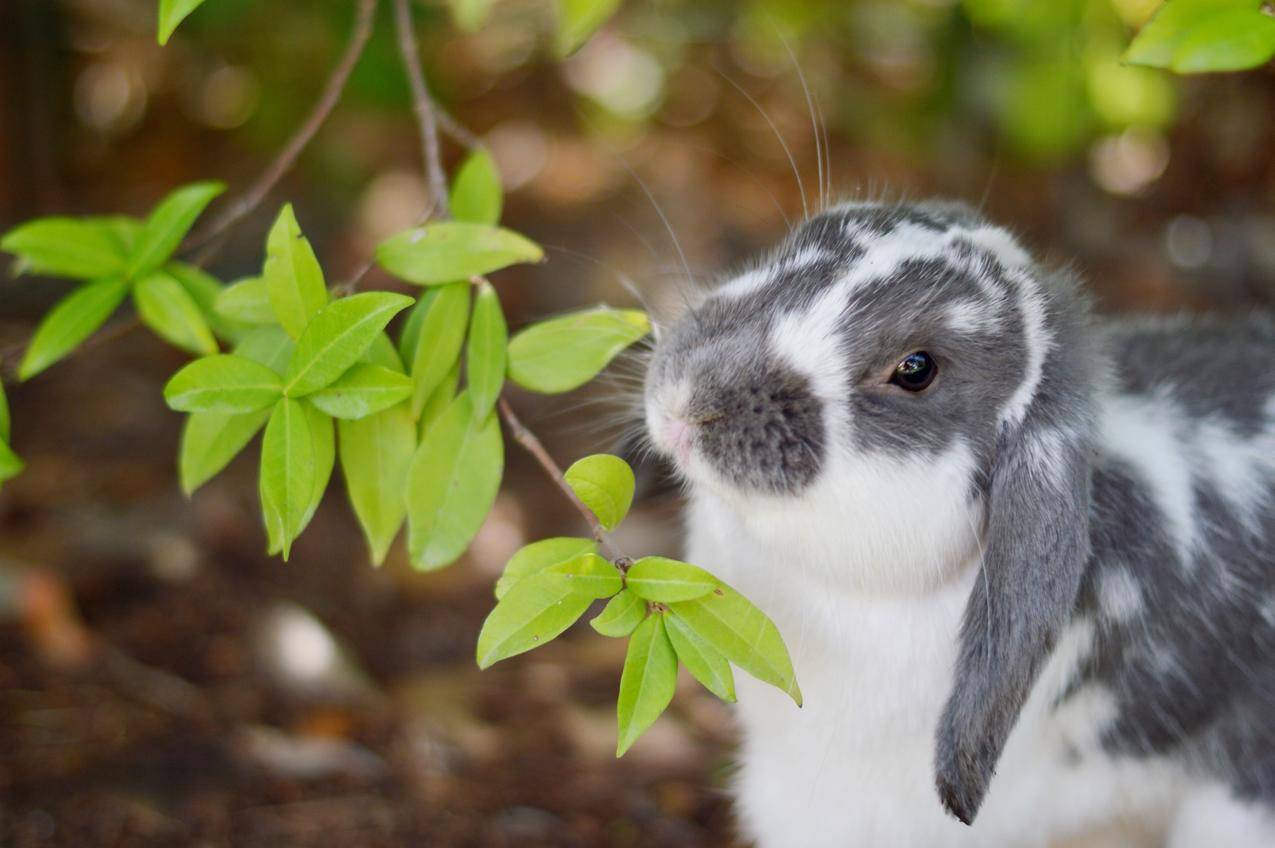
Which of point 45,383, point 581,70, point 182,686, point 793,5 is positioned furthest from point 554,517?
point 581,70

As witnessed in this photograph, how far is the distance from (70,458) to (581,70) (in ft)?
10.4

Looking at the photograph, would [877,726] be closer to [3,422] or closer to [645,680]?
[645,680]

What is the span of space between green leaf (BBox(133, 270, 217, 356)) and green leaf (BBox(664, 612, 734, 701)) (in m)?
1.12

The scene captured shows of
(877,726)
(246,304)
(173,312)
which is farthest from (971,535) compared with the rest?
(173,312)

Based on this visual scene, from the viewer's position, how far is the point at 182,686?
3.68 meters

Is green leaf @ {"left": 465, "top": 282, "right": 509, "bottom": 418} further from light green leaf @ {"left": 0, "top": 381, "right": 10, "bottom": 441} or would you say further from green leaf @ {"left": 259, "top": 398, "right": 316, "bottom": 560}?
light green leaf @ {"left": 0, "top": 381, "right": 10, "bottom": 441}

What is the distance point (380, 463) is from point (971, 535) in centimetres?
114

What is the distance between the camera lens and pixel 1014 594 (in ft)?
7.52

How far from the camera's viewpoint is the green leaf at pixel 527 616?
81.0 inches

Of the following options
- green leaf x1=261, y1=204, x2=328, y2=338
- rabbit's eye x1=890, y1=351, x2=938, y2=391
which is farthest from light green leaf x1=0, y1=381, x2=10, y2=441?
rabbit's eye x1=890, y1=351, x2=938, y2=391

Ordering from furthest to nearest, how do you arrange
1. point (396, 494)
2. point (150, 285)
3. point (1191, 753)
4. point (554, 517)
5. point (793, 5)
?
1. point (793, 5)
2. point (554, 517)
3. point (1191, 753)
4. point (150, 285)
5. point (396, 494)

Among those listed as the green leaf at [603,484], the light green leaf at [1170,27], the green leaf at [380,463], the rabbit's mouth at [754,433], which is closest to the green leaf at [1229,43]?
the light green leaf at [1170,27]

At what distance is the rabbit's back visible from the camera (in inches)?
106

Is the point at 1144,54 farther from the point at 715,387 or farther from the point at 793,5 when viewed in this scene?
the point at 793,5
